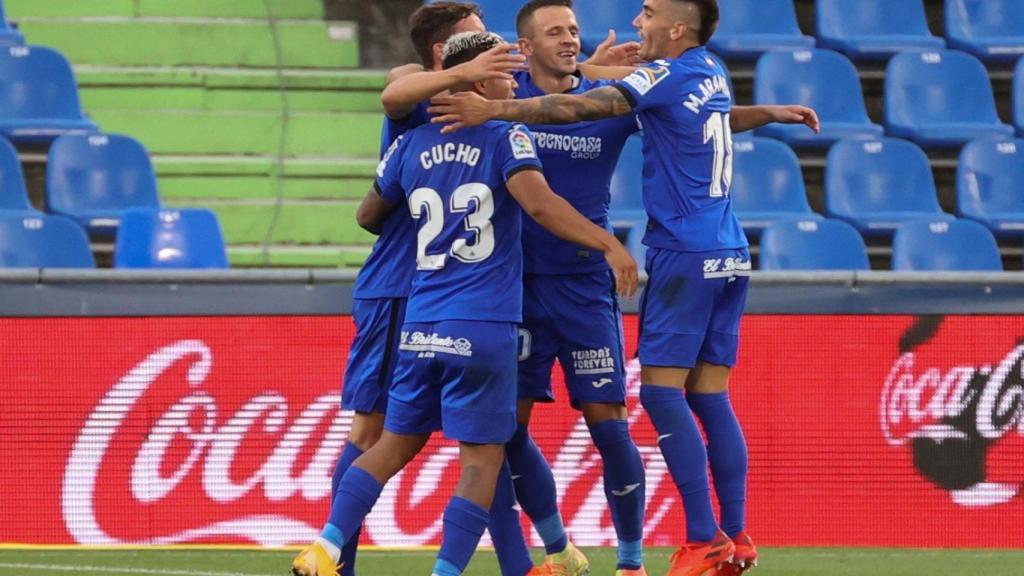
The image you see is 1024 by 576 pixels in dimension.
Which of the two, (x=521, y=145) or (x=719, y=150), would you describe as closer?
(x=521, y=145)

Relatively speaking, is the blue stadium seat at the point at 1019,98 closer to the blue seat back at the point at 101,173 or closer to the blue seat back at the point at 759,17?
the blue seat back at the point at 759,17

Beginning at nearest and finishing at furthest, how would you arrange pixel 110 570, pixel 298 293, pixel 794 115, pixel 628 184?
pixel 794 115, pixel 110 570, pixel 298 293, pixel 628 184

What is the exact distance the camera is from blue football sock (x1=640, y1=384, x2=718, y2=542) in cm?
603

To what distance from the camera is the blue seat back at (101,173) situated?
9828mm

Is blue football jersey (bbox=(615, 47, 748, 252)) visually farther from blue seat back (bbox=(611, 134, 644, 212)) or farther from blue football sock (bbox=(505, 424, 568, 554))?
blue seat back (bbox=(611, 134, 644, 212))

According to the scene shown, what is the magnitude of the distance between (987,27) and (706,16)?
256 inches

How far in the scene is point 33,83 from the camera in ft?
33.9

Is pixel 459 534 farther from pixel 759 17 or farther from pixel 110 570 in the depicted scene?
pixel 759 17

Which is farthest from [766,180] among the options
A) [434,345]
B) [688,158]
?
[434,345]

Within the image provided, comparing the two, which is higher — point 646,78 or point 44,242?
point 646,78

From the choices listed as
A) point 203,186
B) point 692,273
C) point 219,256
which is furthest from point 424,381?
point 203,186

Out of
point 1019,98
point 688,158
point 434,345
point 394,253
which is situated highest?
point 688,158

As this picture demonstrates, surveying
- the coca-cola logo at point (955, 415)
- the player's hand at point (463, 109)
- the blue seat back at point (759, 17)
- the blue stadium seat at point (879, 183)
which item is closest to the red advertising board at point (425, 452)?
the coca-cola logo at point (955, 415)

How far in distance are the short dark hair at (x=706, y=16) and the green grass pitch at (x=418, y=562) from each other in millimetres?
2146
